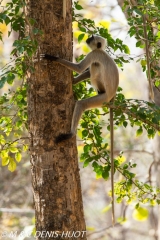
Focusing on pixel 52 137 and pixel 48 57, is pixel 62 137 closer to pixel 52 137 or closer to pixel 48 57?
pixel 52 137

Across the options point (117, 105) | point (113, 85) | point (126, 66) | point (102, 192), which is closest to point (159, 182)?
A: point (113, 85)

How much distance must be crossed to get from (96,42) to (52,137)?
1053 mm

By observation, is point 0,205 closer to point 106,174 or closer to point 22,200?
point 22,200

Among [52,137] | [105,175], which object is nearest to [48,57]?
[52,137]

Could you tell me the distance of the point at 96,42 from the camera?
3.69m

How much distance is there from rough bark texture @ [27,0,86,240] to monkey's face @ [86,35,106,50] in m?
0.58

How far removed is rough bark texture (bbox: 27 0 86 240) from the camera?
2.99 m

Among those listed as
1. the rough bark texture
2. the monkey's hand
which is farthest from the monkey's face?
the monkey's hand

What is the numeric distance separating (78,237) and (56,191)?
0.35 meters

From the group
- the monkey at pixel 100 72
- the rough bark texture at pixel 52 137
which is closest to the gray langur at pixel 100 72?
the monkey at pixel 100 72

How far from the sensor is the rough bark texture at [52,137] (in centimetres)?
299

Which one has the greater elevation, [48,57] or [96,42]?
[96,42]

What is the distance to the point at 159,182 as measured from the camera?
17.4 feet

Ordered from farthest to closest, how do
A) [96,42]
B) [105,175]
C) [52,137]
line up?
[96,42]
[105,175]
[52,137]
